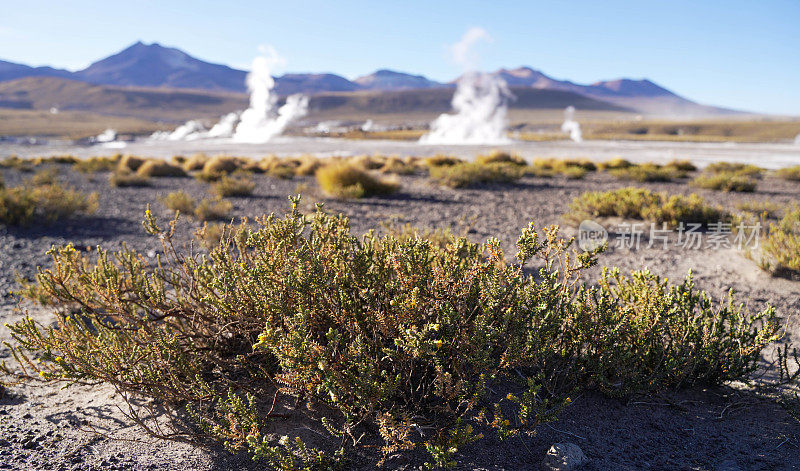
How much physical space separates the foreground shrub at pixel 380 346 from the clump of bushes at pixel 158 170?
48.9ft

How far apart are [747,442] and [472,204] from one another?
7.62 metres

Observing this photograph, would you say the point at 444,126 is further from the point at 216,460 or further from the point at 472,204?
the point at 216,460

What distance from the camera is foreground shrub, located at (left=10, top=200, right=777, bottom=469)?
6.17 ft

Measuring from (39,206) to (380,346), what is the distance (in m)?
8.10

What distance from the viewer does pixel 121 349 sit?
2.29 m

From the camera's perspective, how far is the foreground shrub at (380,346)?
1880 millimetres

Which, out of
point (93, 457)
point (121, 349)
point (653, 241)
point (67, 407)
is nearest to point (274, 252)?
point (121, 349)

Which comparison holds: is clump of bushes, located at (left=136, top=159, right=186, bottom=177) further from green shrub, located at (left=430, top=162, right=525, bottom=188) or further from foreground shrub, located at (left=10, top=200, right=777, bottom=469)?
foreground shrub, located at (left=10, top=200, right=777, bottom=469)

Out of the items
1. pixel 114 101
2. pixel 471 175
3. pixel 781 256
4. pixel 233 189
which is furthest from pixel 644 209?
pixel 114 101

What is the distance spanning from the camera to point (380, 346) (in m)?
2.18

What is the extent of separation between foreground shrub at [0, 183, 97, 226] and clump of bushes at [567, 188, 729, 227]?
8.08m

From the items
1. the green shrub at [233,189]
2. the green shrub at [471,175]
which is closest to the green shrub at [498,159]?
the green shrub at [471,175]

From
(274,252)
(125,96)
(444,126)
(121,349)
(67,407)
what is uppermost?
(125,96)

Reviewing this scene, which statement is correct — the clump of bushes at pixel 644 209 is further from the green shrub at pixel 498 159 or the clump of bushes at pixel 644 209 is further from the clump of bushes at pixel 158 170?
the clump of bushes at pixel 158 170
